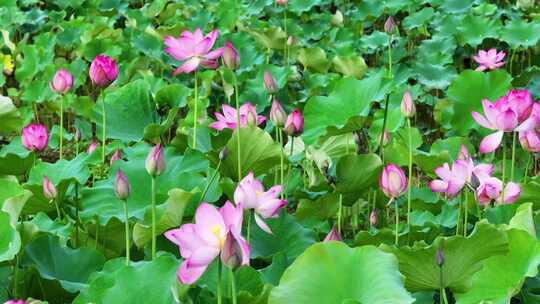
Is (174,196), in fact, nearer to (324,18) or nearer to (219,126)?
(219,126)

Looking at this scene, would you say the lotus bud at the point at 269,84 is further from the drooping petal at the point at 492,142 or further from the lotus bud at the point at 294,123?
the drooping petal at the point at 492,142

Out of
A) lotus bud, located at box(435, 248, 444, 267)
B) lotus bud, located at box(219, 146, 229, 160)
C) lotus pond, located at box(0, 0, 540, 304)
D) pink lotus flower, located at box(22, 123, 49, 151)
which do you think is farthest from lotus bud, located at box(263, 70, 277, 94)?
lotus bud, located at box(435, 248, 444, 267)

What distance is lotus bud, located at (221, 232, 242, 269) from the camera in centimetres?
97

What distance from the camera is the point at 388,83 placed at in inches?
70.7

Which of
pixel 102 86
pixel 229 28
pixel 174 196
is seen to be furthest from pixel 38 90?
pixel 174 196

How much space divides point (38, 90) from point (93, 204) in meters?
1.38

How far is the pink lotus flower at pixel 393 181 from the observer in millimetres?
1405

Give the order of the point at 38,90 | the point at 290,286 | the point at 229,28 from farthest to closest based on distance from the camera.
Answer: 1. the point at 229,28
2. the point at 38,90
3. the point at 290,286

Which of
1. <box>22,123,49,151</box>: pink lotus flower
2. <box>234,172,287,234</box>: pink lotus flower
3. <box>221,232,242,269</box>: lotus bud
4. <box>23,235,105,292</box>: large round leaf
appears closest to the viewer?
<box>221,232,242,269</box>: lotus bud

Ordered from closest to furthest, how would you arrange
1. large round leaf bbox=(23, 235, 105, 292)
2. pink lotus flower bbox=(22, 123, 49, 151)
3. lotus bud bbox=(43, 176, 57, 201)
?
large round leaf bbox=(23, 235, 105, 292) < lotus bud bbox=(43, 176, 57, 201) < pink lotus flower bbox=(22, 123, 49, 151)

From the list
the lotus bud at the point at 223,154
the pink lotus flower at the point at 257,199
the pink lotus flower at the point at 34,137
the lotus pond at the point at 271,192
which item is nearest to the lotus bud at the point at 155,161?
the lotus pond at the point at 271,192

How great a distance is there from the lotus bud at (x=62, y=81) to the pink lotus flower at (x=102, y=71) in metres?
0.26

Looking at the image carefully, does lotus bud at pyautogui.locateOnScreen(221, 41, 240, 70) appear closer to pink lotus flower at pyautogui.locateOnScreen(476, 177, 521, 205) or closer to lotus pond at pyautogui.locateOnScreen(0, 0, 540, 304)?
lotus pond at pyautogui.locateOnScreen(0, 0, 540, 304)

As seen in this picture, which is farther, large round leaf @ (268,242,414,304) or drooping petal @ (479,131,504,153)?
drooping petal @ (479,131,504,153)
